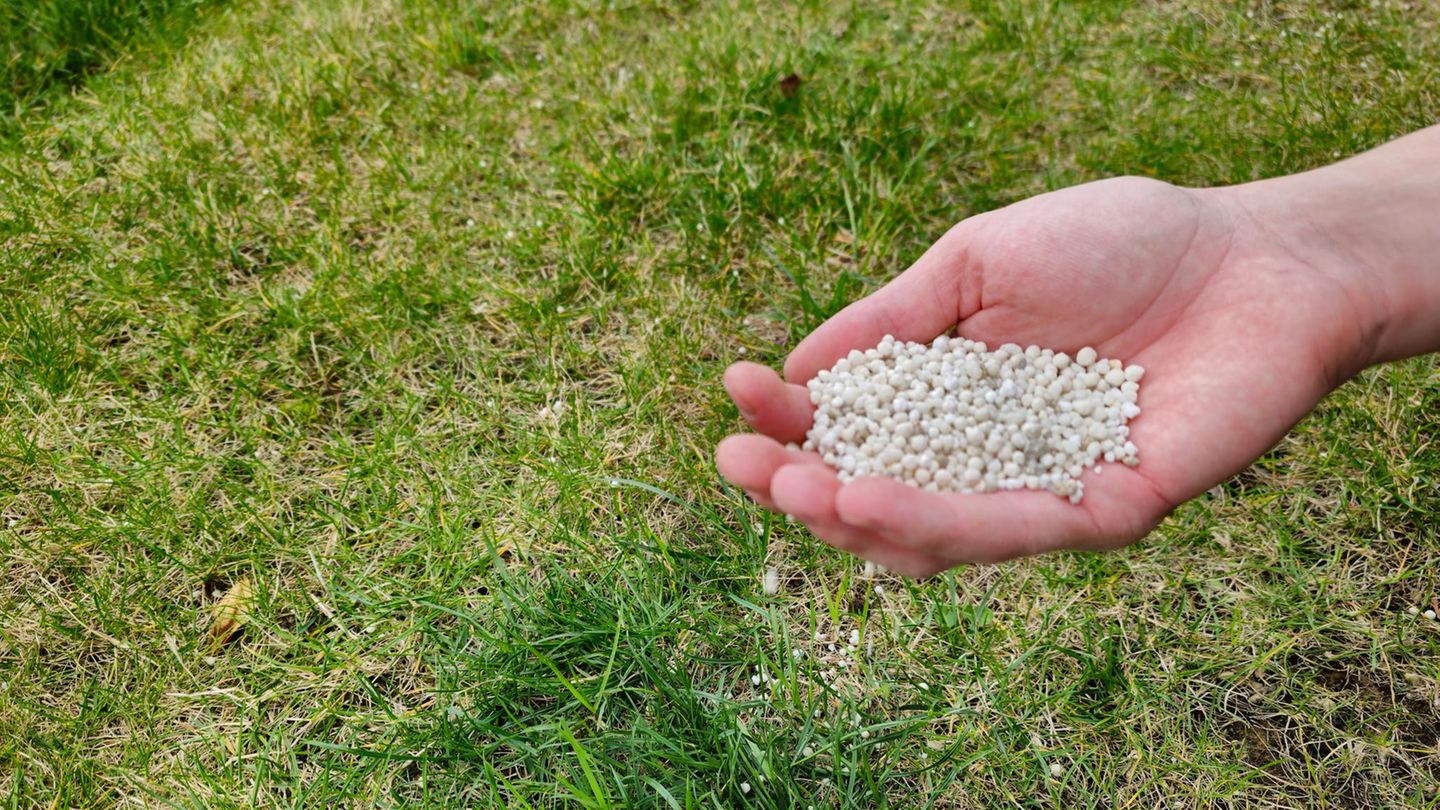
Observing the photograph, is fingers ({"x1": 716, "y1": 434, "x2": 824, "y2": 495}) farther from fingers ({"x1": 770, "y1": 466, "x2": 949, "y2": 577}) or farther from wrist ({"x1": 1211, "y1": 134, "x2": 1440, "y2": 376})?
wrist ({"x1": 1211, "y1": 134, "x2": 1440, "y2": 376})

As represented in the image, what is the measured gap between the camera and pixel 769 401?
2.03m

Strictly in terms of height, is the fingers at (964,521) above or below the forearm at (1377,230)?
below

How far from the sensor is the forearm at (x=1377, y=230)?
2154mm

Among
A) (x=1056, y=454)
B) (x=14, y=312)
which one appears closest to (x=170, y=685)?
(x=14, y=312)

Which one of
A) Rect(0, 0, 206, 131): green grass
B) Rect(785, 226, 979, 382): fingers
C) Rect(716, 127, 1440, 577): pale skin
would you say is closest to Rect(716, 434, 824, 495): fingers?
Rect(716, 127, 1440, 577): pale skin

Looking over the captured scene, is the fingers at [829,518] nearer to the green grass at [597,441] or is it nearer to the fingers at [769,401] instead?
the fingers at [769,401]

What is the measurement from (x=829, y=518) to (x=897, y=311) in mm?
707

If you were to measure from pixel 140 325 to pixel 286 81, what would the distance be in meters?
1.10

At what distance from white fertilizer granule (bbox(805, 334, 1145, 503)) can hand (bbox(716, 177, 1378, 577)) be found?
0.05 meters

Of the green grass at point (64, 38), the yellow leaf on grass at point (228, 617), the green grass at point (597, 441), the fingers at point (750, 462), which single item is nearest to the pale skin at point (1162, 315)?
the fingers at point (750, 462)

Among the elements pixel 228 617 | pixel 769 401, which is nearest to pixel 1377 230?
pixel 769 401

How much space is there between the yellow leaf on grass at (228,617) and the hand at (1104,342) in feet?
4.36

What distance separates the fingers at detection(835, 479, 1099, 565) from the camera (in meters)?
1.70

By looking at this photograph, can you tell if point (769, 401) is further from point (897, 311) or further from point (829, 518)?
point (897, 311)
